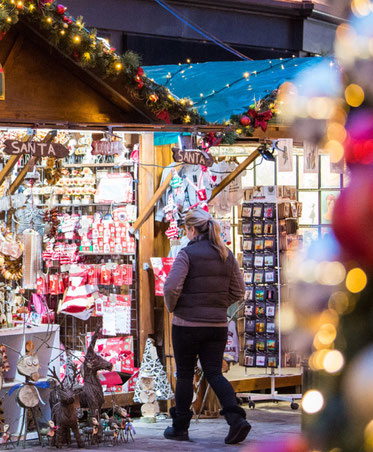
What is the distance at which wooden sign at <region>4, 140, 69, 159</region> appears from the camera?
21.4ft

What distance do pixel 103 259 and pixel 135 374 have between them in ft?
3.96

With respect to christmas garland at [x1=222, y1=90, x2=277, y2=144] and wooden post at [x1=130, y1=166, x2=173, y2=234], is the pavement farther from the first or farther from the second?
christmas garland at [x1=222, y1=90, x2=277, y2=144]

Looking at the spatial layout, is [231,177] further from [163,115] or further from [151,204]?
[163,115]

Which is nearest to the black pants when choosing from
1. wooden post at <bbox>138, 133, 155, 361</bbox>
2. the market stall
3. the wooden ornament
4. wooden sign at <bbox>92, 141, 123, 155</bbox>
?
the wooden ornament

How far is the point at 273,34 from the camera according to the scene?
14.3m

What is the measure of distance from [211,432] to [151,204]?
226 cm

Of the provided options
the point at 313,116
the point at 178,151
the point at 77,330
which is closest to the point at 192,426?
the point at 77,330

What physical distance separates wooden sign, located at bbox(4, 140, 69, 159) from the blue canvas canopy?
6.05 feet

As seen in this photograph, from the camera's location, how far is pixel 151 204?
27.2ft

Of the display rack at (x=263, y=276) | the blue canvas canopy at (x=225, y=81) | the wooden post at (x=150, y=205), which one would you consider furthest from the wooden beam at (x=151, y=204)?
the display rack at (x=263, y=276)

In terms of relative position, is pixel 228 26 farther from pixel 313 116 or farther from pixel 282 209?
pixel 313 116

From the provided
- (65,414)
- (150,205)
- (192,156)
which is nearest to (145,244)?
(150,205)

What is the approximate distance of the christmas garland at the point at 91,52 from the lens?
21.9 feet

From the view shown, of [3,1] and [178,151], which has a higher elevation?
[3,1]
